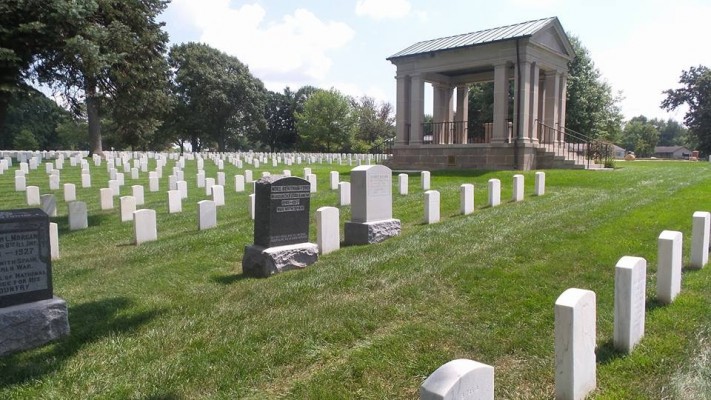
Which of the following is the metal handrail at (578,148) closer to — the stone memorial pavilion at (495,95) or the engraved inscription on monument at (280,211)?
the stone memorial pavilion at (495,95)

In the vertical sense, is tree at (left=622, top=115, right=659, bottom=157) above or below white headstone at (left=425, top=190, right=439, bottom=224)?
above

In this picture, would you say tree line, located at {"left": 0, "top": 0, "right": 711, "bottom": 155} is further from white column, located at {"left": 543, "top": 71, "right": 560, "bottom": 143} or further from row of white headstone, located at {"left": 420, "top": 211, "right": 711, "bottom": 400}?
white column, located at {"left": 543, "top": 71, "right": 560, "bottom": 143}

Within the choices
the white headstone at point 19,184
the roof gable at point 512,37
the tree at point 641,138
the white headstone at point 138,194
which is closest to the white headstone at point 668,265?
the white headstone at point 138,194

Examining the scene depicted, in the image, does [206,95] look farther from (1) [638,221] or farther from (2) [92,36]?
(1) [638,221]

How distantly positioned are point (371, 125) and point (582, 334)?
222 feet

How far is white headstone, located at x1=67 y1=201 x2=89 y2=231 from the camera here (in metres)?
11.2

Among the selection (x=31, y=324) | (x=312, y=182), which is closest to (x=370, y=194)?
(x=31, y=324)

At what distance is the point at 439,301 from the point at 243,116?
6093 cm

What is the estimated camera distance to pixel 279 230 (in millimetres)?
7398

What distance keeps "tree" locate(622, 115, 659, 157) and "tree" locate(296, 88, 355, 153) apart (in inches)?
2305

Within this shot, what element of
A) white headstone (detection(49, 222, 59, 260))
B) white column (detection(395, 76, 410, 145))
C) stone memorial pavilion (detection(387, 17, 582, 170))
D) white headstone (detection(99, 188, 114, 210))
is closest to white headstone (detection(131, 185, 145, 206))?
white headstone (detection(99, 188, 114, 210))

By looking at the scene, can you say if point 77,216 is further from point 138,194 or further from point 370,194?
point 370,194

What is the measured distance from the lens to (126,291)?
653 cm

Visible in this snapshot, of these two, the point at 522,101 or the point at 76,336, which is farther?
the point at 522,101
